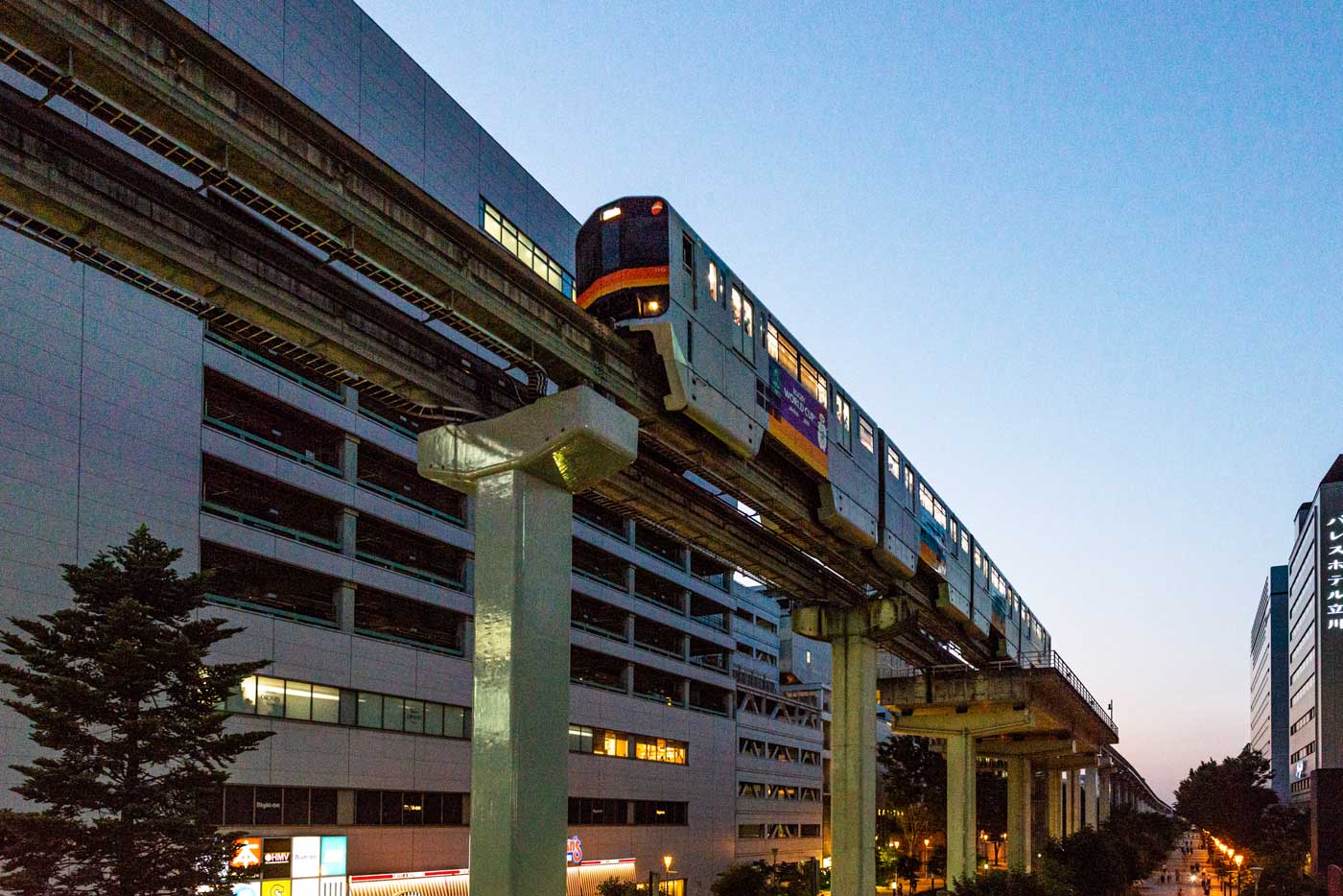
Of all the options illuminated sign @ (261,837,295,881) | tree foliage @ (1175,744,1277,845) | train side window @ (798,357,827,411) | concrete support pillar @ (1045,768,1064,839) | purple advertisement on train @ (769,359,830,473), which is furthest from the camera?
tree foliage @ (1175,744,1277,845)

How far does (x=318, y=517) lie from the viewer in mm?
43281

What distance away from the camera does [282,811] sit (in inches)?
→ 1526

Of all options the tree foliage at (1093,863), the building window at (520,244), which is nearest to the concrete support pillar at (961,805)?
the tree foliage at (1093,863)

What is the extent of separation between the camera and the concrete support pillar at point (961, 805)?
59.5 m

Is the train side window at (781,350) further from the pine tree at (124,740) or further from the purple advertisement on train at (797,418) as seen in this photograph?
the pine tree at (124,740)

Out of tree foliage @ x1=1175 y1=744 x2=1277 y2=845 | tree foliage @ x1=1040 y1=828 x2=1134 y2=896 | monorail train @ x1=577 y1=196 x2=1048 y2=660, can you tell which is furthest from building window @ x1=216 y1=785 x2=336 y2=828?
tree foliage @ x1=1175 y1=744 x2=1277 y2=845

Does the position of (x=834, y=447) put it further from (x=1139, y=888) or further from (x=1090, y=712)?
(x=1139, y=888)

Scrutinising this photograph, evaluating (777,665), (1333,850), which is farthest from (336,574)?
(1333,850)

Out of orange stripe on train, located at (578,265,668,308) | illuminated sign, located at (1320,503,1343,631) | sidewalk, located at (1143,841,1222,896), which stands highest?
orange stripe on train, located at (578,265,668,308)

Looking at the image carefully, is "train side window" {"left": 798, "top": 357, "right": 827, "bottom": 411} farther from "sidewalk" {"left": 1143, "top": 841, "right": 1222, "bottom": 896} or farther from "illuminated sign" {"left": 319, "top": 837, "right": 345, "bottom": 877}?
"sidewalk" {"left": 1143, "top": 841, "right": 1222, "bottom": 896}

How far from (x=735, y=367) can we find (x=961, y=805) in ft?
136

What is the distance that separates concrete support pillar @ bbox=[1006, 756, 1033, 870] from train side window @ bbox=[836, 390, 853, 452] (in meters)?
52.3

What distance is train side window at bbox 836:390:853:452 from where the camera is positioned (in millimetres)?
34031

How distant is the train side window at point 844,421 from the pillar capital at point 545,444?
13.8m
